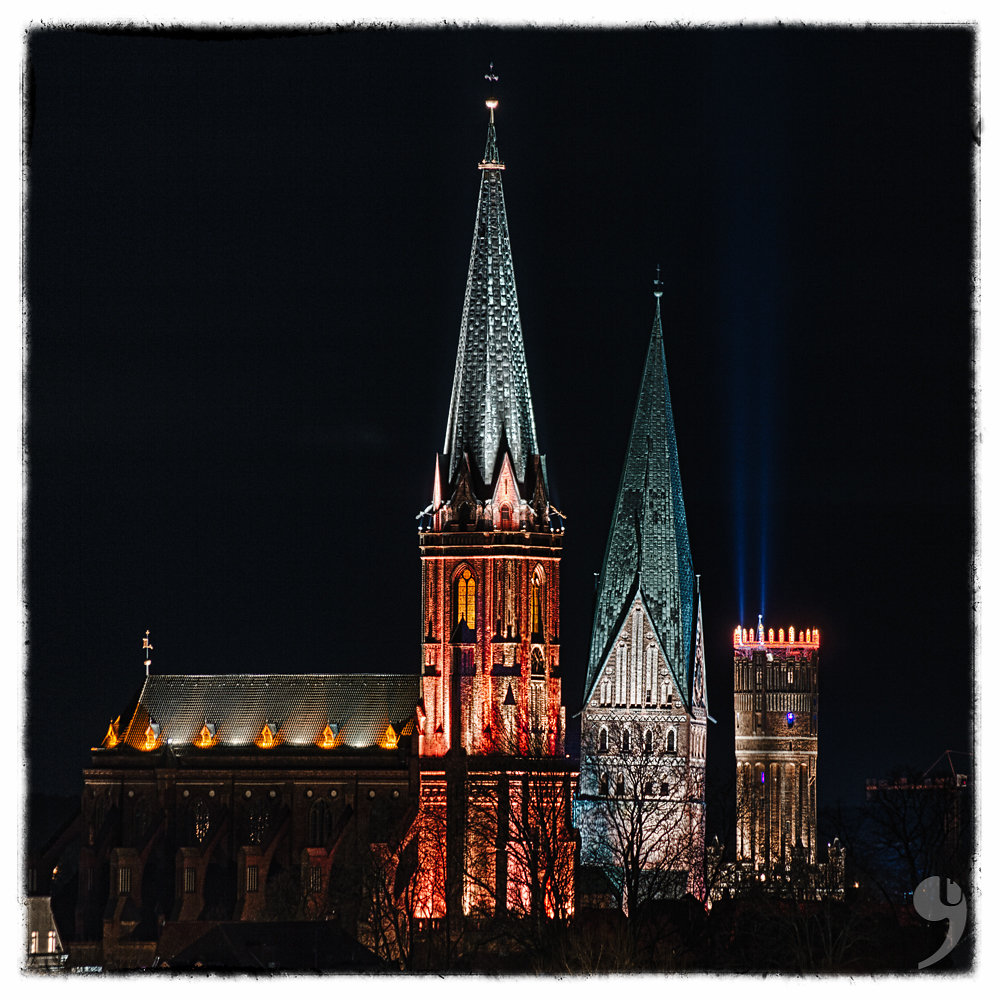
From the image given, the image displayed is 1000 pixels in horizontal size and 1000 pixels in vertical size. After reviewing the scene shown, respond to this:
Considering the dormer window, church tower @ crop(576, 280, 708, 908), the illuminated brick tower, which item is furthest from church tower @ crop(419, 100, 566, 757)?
the illuminated brick tower

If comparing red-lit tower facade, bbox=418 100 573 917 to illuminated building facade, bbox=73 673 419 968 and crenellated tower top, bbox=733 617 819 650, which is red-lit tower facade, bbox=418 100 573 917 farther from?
crenellated tower top, bbox=733 617 819 650

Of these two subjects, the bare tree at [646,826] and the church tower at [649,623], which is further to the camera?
the church tower at [649,623]

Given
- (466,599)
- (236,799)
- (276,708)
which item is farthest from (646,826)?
(236,799)

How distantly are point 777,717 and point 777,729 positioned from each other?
2.78 ft

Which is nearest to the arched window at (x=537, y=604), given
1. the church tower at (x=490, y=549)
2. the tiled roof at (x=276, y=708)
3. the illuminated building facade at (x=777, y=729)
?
the church tower at (x=490, y=549)

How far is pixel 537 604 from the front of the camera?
12875 centimetres

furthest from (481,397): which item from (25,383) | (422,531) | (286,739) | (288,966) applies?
(25,383)

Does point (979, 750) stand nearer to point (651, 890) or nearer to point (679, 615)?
point (651, 890)

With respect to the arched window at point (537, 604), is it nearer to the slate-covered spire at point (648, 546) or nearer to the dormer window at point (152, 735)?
the dormer window at point (152, 735)

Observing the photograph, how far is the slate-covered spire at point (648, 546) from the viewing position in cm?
15450

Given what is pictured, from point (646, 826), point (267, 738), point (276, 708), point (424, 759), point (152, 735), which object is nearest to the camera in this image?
point (424, 759)

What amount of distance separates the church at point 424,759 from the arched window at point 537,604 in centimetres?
9

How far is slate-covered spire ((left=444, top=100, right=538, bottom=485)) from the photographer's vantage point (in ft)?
423

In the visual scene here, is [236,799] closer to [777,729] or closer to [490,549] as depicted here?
[490,549]
